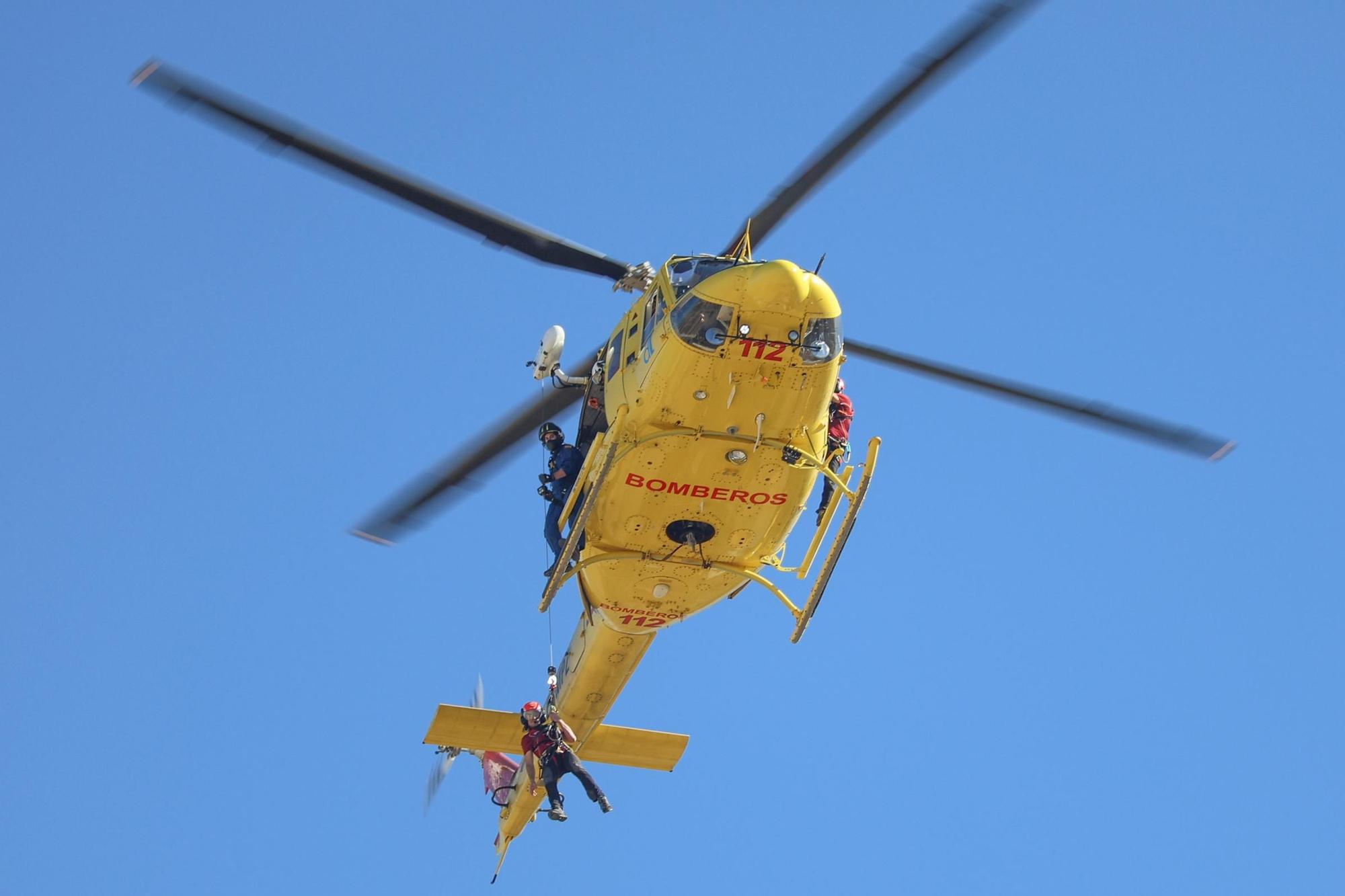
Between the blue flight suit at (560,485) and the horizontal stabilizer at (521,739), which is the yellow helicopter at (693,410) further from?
the horizontal stabilizer at (521,739)

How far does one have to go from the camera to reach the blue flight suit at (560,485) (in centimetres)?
1716

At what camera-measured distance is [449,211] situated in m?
16.1

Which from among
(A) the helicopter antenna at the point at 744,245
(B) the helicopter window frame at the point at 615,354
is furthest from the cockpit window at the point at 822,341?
(B) the helicopter window frame at the point at 615,354

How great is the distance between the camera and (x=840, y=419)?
16750 millimetres

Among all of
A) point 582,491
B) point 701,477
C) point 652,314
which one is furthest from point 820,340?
point 582,491

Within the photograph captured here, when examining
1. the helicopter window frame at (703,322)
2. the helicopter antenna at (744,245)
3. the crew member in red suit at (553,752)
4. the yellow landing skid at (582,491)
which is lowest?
the crew member in red suit at (553,752)

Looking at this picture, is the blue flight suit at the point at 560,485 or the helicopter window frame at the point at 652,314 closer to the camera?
the helicopter window frame at the point at 652,314

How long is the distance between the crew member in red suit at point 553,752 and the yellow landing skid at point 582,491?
6.68ft

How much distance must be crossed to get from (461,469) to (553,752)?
3.32 m

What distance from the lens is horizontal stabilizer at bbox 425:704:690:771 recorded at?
19906 millimetres

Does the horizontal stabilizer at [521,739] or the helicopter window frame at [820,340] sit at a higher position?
the helicopter window frame at [820,340]

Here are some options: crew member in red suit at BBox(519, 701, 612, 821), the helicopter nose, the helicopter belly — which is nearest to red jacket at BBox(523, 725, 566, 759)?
crew member in red suit at BBox(519, 701, 612, 821)

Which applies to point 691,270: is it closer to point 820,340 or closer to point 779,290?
point 779,290

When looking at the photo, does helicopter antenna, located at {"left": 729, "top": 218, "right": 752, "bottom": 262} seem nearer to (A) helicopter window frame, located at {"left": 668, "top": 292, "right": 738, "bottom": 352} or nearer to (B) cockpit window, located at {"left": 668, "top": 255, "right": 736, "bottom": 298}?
(B) cockpit window, located at {"left": 668, "top": 255, "right": 736, "bottom": 298}
